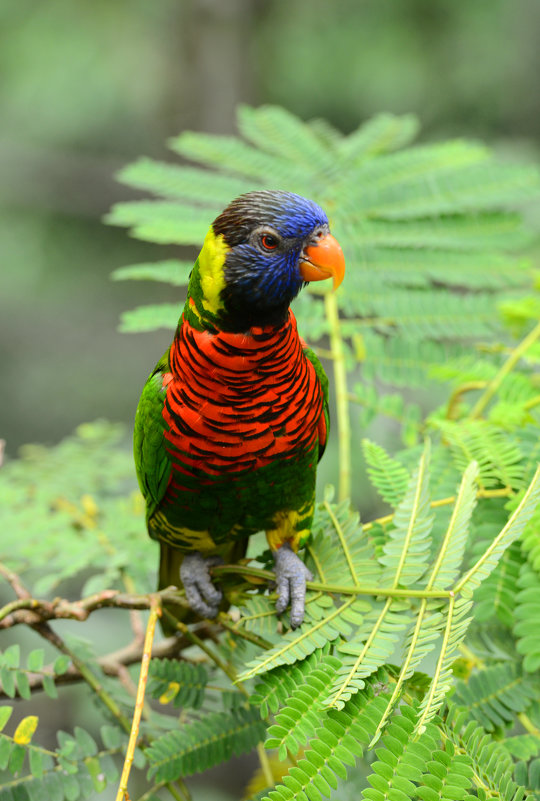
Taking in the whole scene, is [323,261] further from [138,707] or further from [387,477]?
[138,707]

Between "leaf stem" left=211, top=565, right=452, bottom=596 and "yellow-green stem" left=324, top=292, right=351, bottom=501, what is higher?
"yellow-green stem" left=324, top=292, right=351, bottom=501

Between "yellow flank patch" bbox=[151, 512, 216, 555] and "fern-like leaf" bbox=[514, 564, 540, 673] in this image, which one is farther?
"yellow flank patch" bbox=[151, 512, 216, 555]

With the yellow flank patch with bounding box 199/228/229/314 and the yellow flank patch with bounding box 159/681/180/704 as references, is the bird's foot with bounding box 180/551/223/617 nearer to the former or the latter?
the yellow flank patch with bounding box 159/681/180/704

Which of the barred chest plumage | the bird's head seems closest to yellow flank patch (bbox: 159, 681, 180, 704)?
the barred chest plumage

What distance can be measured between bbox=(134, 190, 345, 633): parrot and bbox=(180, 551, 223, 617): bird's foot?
0.15 metres

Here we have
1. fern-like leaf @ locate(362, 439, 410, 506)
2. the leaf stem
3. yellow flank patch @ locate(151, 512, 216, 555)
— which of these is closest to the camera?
the leaf stem

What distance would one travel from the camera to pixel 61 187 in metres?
4.55

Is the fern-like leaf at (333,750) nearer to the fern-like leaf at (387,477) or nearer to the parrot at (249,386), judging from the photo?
the parrot at (249,386)

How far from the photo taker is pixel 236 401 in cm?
97

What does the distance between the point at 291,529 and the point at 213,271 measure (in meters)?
0.43

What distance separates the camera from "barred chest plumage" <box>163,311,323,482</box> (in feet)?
3.16

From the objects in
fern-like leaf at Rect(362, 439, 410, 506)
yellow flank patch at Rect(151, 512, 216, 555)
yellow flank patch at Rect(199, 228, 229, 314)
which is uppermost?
yellow flank patch at Rect(199, 228, 229, 314)

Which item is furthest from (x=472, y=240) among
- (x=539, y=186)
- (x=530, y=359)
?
(x=530, y=359)

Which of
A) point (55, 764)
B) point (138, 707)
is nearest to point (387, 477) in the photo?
point (138, 707)
